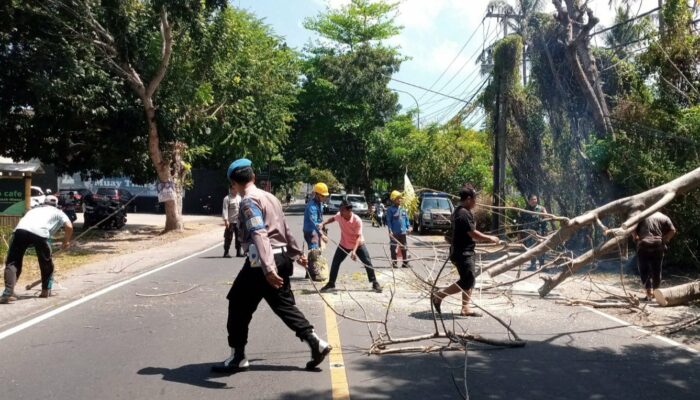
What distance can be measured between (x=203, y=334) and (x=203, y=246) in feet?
42.9

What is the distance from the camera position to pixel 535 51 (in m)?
19.2

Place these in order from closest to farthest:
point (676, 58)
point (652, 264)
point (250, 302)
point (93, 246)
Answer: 1. point (250, 302)
2. point (652, 264)
3. point (676, 58)
4. point (93, 246)

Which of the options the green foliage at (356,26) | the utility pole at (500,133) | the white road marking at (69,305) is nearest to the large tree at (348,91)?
the green foliage at (356,26)

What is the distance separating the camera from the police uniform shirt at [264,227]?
560 centimetres

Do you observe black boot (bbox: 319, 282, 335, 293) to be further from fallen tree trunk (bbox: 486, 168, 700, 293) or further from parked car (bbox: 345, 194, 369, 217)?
parked car (bbox: 345, 194, 369, 217)

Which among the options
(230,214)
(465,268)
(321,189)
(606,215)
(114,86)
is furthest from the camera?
(114,86)

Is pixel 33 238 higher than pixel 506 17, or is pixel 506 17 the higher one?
pixel 506 17

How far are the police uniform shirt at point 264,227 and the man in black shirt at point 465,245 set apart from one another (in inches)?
116

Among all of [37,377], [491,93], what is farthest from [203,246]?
[37,377]

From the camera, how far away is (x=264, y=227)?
18.7 feet

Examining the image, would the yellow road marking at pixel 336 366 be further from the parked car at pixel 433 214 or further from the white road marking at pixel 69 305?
the parked car at pixel 433 214

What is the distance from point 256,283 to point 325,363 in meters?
1.10

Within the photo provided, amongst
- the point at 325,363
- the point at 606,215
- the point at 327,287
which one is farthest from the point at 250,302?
the point at 327,287

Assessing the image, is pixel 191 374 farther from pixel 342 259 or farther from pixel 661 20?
pixel 661 20
